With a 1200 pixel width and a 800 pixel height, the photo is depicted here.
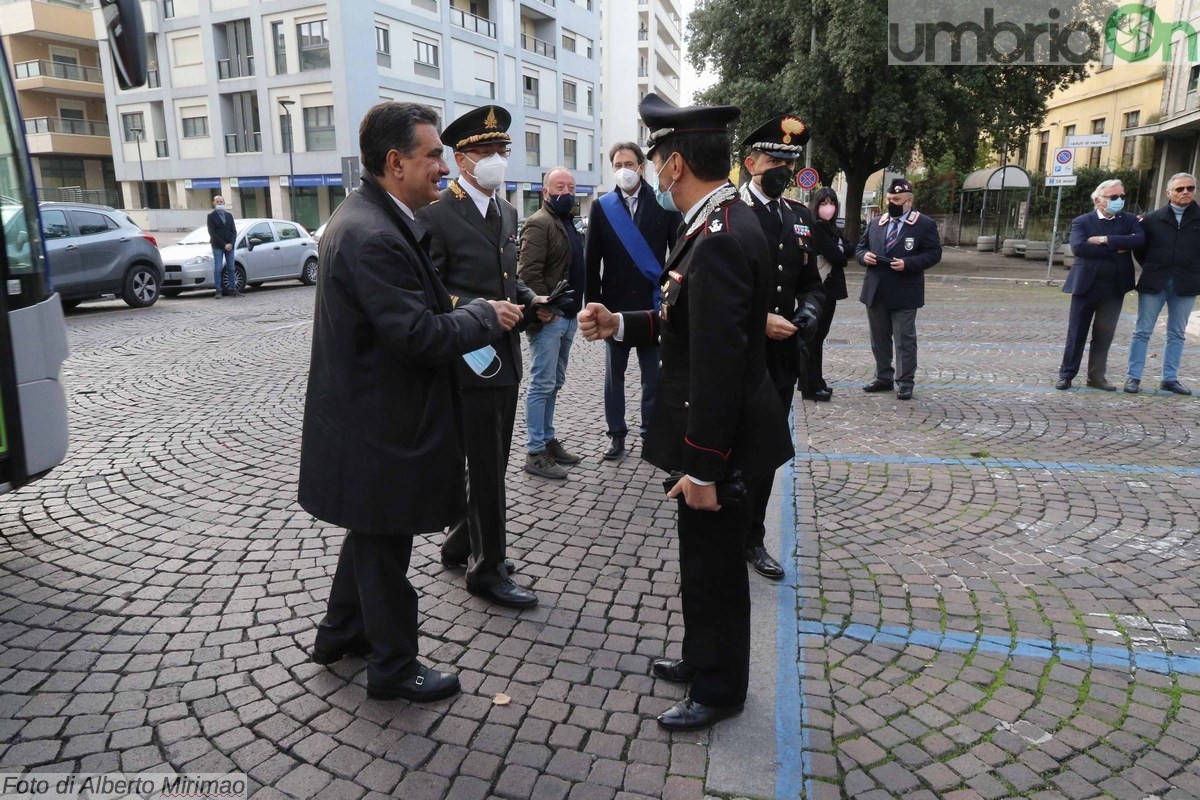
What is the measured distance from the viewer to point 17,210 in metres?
3.93

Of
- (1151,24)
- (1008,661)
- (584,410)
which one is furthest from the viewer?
(1151,24)

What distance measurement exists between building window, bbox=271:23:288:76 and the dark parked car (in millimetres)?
25906

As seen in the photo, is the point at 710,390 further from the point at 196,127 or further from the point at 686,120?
the point at 196,127

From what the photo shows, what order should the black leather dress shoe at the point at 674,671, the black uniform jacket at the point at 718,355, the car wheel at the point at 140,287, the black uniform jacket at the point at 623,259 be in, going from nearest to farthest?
the black uniform jacket at the point at 718,355
the black leather dress shoe at the point at 674,671
the black uniform jacket at the point at 623,259
the car wheel at the point at 140,287

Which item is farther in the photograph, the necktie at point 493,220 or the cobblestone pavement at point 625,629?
the necktie at point 493,220

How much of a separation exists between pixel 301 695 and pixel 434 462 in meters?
1.12

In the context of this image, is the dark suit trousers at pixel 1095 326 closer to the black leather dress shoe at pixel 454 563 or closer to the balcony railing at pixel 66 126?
Answer: the black leather dress shoe at pixel 454 563

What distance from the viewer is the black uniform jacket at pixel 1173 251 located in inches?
301

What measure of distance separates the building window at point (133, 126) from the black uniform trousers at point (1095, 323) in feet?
152

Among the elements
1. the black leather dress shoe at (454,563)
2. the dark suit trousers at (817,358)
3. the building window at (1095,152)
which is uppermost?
the building window at (1095,152)

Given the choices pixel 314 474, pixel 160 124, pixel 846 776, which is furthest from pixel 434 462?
pixel 160 124

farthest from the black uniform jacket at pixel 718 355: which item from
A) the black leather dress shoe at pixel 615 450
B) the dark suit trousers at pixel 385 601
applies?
the black leather dress shoe at pixel 615 450

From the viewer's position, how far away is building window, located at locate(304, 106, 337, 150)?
3575 centimetres

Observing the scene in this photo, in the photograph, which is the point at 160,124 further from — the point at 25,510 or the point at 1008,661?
the point at 1008,661
